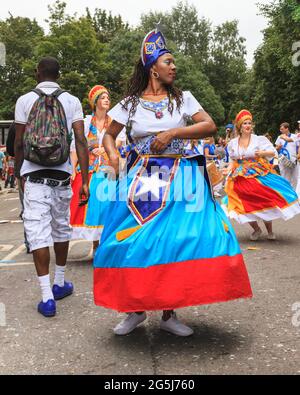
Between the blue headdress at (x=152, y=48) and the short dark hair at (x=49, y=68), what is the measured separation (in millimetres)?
1117

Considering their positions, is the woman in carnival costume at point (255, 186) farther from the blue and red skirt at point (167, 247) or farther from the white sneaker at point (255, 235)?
the blue and red skirt at point (167, 247)

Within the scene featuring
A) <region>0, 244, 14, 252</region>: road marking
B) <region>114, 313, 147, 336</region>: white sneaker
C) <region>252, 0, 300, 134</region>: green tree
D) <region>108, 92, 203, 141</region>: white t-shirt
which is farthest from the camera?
<region>252, 0, 300, 134</region>: green tree

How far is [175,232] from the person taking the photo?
392 cm

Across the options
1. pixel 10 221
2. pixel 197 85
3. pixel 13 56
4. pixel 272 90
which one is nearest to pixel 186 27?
pixel 197 85

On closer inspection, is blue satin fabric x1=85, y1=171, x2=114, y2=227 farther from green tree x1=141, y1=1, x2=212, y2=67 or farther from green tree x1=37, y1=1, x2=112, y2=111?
green tree x1=141, y1=1, x2=212, y2=67

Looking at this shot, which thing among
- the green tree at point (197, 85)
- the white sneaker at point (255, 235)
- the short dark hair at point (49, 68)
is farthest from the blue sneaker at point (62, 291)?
the green tree at point (197, 85)

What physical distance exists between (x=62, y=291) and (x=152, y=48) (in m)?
2.35

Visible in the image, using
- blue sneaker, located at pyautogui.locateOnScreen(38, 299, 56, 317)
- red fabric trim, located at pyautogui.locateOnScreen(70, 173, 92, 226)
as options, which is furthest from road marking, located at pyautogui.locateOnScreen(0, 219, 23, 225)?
blue sneaker, located at pyautogui.locateOnScreen(38, 299, 56, 317)

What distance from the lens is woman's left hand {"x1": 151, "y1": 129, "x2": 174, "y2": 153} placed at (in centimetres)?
408

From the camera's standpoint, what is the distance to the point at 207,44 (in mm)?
69812

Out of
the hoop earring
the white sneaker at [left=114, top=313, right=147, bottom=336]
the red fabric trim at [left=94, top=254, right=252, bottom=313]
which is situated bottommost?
the white sneaker at [left=114, top=313, right=147, bottom=336]

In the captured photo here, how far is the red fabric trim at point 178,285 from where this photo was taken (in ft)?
12.5

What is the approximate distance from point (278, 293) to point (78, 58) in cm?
4156

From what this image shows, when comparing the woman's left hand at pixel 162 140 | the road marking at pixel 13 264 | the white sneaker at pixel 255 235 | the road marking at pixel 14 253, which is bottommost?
the road marking at pixel 14 253
